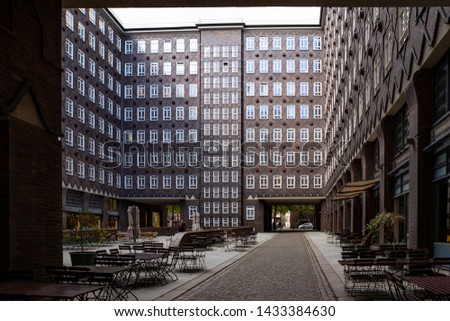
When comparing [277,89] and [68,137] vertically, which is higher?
[277,89]

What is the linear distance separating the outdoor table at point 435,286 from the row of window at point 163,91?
6262cm

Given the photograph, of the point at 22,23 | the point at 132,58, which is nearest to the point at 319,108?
the point at 132,58

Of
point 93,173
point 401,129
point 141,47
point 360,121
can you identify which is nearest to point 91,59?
point 93,173

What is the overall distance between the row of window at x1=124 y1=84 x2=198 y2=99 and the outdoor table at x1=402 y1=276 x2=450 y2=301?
205 feet

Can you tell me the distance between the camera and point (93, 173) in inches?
2271

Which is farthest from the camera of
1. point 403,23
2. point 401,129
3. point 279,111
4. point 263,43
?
point 263,43

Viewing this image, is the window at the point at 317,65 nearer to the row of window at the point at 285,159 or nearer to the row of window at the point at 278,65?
the row of window at the point at 278,65

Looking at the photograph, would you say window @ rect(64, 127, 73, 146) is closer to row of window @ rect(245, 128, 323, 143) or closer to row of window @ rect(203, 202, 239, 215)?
row of window @ rect(203, 202, 239, 215)

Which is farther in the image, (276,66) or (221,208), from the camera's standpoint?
(276,66)

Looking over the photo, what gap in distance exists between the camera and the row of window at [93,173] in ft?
168

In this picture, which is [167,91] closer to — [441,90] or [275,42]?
[275,42]

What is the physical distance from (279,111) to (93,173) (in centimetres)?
2438

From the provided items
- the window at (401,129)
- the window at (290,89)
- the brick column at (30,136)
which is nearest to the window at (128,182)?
the window at (290,89)
